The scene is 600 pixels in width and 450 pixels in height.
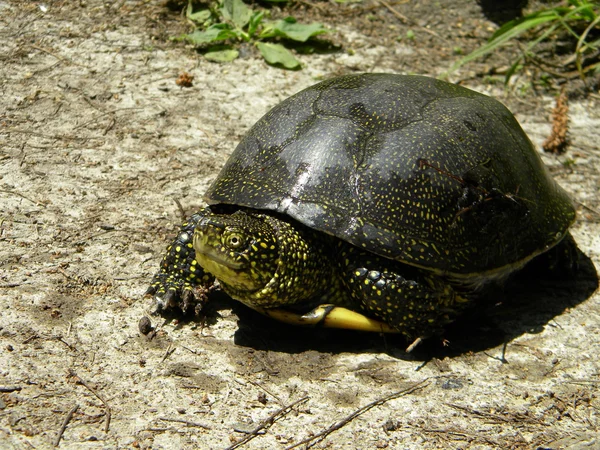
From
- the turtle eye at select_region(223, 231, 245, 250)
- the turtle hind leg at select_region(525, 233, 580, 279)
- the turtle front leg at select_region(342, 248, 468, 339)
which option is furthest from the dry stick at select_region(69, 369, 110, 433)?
the turtle hind leg at select_region(525, 233, 580, 279)

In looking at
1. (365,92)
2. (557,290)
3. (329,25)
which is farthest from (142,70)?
(557,290)

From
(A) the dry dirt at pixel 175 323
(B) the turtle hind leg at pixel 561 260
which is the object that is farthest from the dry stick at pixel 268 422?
(B) the turtle hind leg at pixel 561 260

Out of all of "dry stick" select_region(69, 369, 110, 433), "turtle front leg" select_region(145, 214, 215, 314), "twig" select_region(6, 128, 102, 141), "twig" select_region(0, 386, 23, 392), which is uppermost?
"twig" select_region(6, 128, 102, 141)

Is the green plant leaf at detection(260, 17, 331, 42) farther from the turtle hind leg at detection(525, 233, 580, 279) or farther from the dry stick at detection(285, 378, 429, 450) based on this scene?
the dry stick at detection(285, 378, 429, 450)

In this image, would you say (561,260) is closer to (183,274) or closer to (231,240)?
(231,240)

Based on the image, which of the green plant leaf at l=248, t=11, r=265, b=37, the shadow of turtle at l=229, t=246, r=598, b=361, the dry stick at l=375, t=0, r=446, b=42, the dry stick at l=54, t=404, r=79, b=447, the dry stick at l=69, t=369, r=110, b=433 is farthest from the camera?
the dry stick at l=375, t=0, r=446, b=42

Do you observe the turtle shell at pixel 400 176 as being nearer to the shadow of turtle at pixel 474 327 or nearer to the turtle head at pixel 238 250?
the turtle head at pixel 238 250
